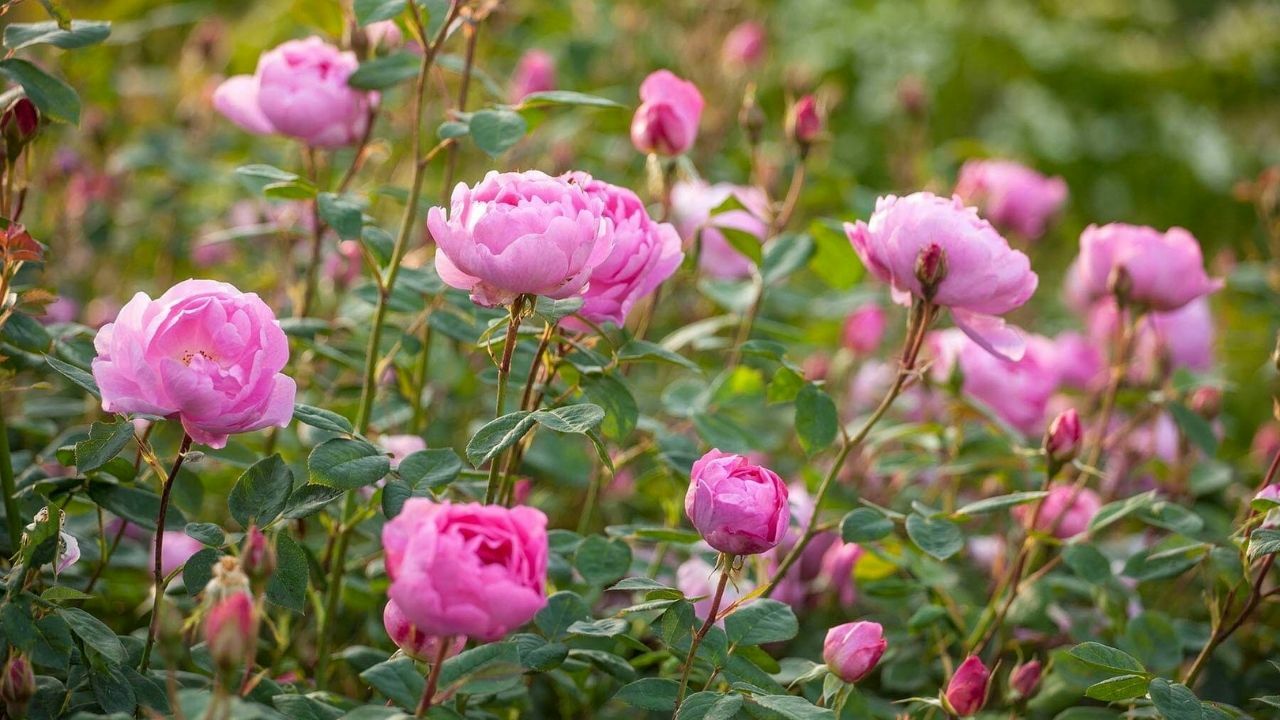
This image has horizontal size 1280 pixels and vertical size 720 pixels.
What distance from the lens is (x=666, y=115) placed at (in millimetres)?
1264

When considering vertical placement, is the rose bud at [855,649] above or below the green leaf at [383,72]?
below

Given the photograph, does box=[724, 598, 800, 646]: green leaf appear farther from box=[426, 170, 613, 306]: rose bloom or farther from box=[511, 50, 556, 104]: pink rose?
box=[511, 50, 556, 104]: pink rose

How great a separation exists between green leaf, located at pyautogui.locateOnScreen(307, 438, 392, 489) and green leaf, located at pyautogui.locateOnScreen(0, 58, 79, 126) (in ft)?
1.30

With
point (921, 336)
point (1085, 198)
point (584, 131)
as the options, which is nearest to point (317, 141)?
point (921, 336)

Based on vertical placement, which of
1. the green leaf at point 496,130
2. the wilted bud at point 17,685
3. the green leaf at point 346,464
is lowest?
the wilted bud at point 17,685

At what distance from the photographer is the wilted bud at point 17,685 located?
81 cm

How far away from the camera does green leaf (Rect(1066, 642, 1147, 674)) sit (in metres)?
1.00

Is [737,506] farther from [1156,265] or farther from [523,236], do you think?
[1156,265]

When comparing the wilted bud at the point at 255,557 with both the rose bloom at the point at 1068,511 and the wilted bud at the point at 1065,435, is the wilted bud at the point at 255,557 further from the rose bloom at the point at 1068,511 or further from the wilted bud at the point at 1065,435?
the rose bloom at the point at 1068,511

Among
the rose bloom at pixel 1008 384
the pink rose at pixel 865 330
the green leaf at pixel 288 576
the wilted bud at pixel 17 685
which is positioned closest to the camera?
the wilted bud at pixel 17 685

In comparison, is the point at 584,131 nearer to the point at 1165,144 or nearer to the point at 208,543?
the point at 208,543

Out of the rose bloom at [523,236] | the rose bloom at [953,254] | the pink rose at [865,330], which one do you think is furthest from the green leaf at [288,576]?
the pink rose at [865,330]

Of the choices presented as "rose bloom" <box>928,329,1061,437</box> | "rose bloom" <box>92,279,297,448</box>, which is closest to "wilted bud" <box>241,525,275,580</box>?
"rose bloom" <box>92,279,297,448</box>

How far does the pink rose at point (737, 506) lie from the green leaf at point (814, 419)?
0.23m
